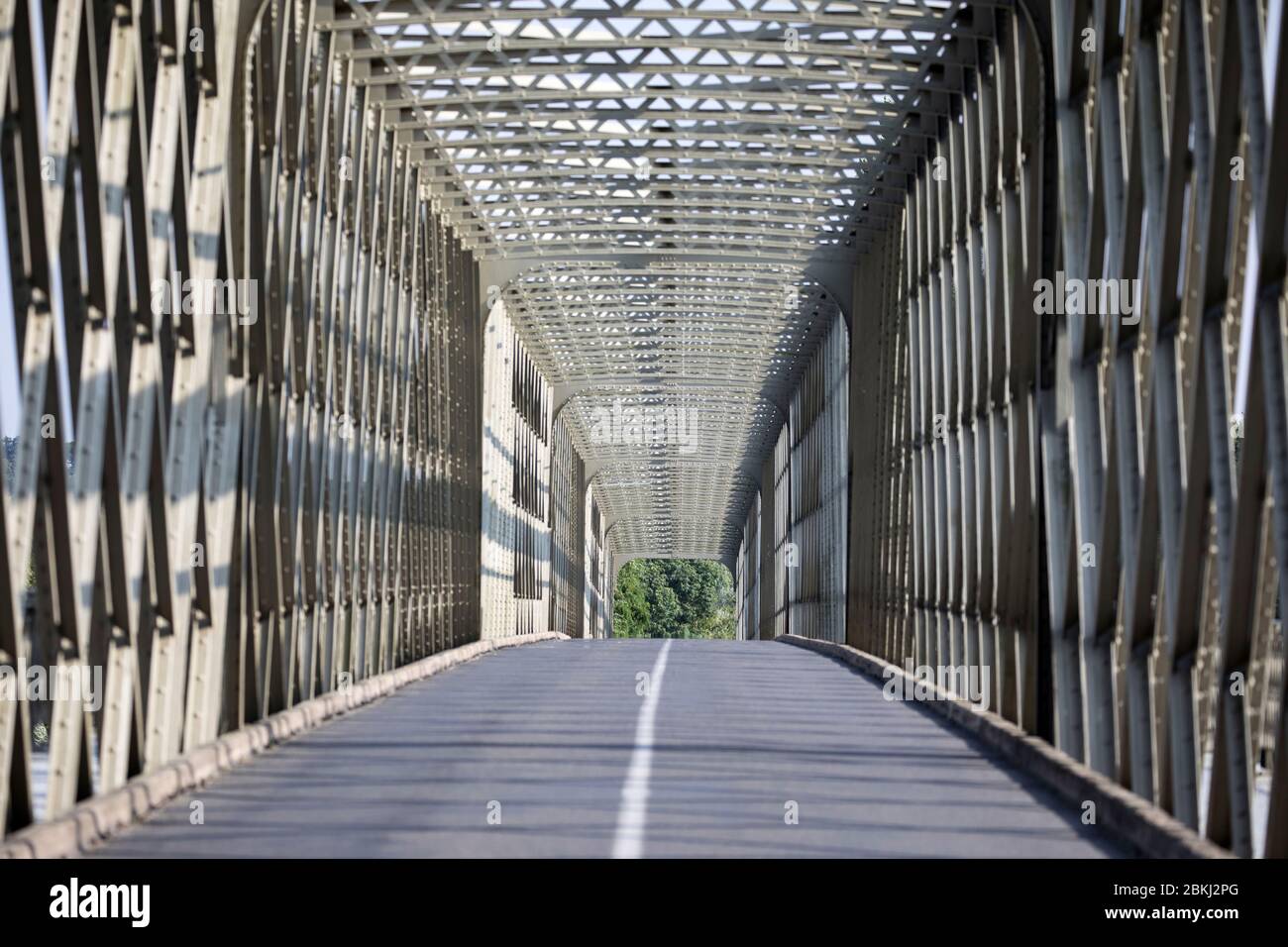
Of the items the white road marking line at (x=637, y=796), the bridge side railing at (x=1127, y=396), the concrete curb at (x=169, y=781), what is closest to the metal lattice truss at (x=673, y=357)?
the bridge side railing at (x=1127, y=396)

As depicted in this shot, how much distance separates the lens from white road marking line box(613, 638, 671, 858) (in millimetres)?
9719

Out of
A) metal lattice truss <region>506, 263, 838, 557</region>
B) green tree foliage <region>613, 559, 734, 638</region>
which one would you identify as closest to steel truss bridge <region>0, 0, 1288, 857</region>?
metal lattice truss <region>506, 263, 838, 557</region>

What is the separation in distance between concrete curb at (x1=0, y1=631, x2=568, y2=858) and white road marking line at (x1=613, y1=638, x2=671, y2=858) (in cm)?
295

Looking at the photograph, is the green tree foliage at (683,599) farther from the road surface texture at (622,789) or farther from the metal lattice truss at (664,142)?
the road surface texture at (622,789)

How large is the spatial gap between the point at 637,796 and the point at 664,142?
16.4m

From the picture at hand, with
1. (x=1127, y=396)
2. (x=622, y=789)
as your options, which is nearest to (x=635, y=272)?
(x=1127, y=396)

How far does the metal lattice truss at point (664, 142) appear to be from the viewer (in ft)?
69.2

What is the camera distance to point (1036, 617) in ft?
49.3

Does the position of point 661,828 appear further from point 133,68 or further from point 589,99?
A: point 589,99

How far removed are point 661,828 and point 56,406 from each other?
169 inches

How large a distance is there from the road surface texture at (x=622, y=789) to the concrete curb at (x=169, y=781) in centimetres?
14

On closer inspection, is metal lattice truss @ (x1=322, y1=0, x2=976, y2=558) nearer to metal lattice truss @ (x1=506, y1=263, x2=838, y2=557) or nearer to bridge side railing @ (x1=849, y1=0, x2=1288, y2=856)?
metal lattice truss @ (x1=506, y1=263, x2=838, y2=557)

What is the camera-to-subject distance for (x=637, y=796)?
1170 cm
